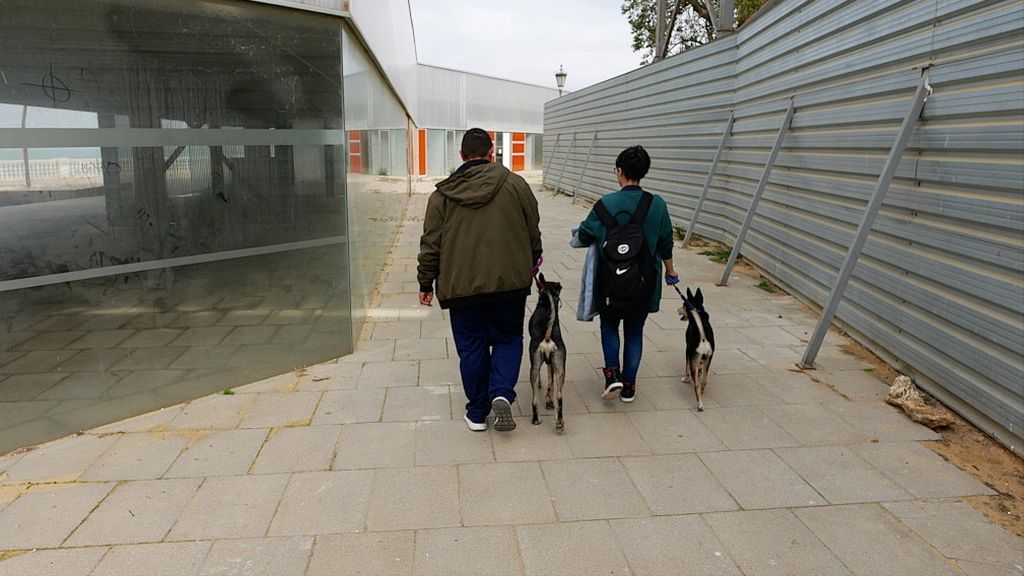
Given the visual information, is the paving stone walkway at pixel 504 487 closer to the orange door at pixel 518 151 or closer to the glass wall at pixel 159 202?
the glass wall at pixel 159 202

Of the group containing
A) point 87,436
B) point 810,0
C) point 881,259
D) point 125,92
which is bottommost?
point 87,436

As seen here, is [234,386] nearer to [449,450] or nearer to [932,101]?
[449,450]

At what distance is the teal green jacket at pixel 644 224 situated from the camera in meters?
4.33

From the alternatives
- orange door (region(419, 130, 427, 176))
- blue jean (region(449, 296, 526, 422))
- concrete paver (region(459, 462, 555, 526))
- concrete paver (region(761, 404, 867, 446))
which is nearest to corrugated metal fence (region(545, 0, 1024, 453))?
concrete paver (region(761, 404, 867, 446))

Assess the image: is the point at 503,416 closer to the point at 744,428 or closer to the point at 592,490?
the point at 592,490

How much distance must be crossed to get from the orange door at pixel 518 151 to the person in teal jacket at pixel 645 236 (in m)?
34.8

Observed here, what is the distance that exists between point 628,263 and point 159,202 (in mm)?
3032

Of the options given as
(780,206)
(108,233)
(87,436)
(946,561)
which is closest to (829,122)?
(780,206)

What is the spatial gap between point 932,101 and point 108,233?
555 centimetres

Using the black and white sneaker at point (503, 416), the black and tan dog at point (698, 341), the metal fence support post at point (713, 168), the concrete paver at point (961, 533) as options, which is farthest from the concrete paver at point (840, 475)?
the metal fence support post at point (713, 168)

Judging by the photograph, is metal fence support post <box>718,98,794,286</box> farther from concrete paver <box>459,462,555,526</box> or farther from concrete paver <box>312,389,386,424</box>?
concrete paver <box>459,462,555,526</box>

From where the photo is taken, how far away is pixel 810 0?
7.51 meters

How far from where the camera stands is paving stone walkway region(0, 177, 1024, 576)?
2.98m

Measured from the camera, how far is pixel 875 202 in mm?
5066
